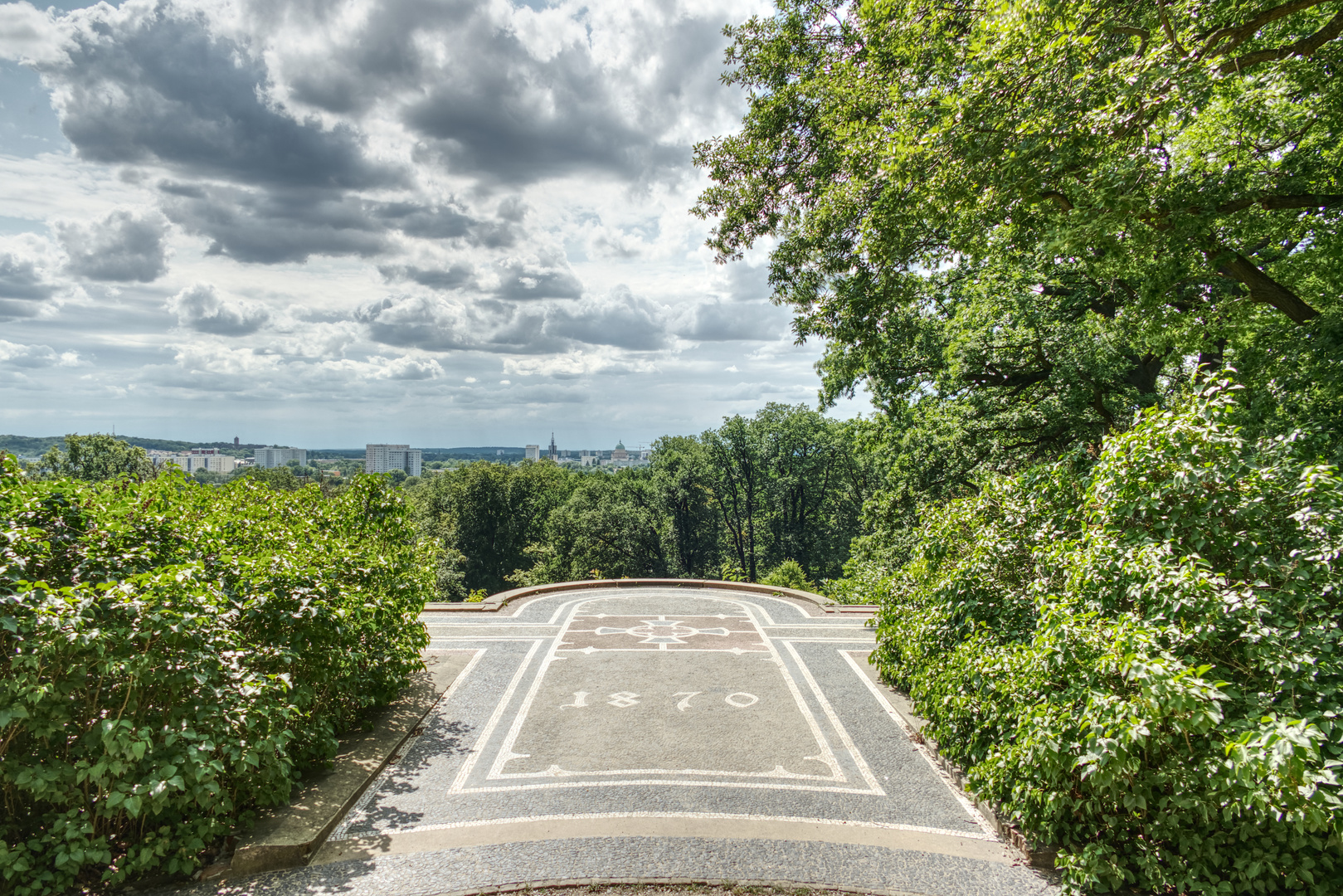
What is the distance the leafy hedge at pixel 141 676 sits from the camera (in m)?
4.41

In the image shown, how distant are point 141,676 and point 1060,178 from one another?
1045cm

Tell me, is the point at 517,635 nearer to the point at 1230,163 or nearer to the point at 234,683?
the point at 234,683

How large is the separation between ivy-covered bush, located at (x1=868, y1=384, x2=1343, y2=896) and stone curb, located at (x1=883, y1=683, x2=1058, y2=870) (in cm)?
23

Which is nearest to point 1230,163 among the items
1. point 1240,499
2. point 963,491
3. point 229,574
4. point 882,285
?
point 1240,499

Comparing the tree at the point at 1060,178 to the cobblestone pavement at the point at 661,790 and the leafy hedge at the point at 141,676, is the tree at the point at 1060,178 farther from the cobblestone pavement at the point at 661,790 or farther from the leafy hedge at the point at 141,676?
the leafy hedge at the point at 141,676

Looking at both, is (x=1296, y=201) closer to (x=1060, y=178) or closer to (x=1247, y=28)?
(x=1247, y=28)

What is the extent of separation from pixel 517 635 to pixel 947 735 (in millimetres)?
8450

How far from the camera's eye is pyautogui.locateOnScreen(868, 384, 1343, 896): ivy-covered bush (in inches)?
167

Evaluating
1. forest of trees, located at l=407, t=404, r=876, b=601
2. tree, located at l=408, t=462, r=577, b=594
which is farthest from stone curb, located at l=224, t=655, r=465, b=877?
tree, located at l=408, t=462, r=577, b=594

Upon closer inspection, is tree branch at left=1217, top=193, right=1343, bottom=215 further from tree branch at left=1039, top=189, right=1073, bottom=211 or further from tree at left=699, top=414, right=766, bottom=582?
tree at left=699, top=414, right=766, bottom=582

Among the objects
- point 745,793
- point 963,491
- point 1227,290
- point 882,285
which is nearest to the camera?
point 745,793

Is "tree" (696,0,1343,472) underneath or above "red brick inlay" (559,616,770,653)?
above

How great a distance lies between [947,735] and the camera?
6.68 metres

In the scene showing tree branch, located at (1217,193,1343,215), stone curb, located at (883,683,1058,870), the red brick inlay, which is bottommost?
stone curb, located at (883,683,1058,870)
